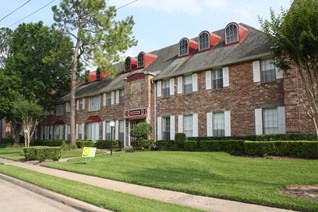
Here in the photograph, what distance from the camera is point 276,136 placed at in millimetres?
16109

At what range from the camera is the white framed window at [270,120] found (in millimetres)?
17203

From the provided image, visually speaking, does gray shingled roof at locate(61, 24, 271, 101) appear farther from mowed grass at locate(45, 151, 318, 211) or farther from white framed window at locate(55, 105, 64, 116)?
white framed window at locate(55, 105, 64, 116)

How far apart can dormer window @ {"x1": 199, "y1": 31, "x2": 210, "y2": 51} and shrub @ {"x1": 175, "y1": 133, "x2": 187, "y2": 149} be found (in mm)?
7203

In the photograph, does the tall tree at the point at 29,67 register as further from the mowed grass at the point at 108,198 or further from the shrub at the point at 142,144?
the mowed grass at the point at 108,198

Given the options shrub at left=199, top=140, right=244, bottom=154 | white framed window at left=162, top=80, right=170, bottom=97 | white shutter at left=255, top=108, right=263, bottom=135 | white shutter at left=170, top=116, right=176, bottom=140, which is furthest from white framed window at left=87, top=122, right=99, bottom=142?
white shutter at left=255, top=108, right=263, bottom=135

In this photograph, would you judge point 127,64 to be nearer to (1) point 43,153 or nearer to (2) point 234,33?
(2) point 234,33

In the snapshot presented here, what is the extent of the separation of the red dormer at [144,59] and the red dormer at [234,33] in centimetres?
963

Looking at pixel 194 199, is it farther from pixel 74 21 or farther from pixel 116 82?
pixel 74 21

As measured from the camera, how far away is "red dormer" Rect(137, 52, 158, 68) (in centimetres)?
3012

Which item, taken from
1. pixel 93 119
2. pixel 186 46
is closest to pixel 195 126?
pixel 186 46

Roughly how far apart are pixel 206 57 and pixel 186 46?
3.37 metres

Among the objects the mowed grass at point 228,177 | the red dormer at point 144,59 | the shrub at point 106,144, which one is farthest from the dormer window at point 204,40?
the mowed grass at point 228,177

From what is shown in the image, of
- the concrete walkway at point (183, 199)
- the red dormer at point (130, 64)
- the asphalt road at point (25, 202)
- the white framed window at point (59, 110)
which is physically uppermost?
the red dormer at point (130, 64)

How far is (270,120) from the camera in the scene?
18031 mm
